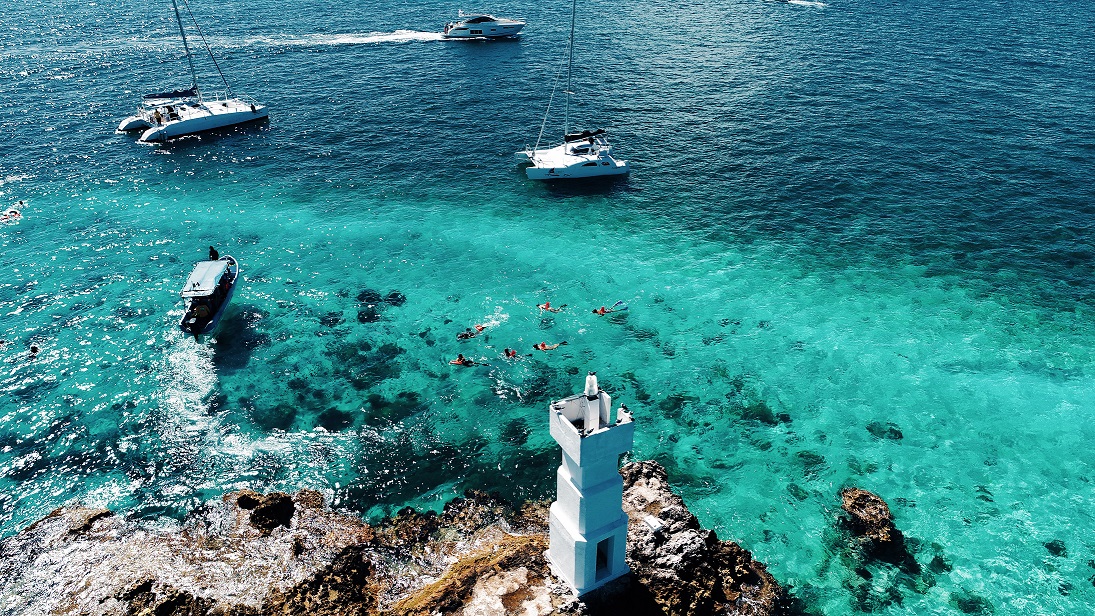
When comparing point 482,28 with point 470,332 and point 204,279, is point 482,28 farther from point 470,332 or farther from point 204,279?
point 470,332

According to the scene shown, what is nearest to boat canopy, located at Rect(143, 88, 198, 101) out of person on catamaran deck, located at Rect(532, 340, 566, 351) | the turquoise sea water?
the turquoise sea water

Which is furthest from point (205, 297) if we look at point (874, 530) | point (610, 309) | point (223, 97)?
point (223, 97)

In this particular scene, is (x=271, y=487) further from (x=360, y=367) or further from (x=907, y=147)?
(x=907, y=147)

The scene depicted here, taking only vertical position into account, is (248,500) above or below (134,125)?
below

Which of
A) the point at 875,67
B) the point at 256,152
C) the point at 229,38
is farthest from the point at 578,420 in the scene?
the point at 229,38

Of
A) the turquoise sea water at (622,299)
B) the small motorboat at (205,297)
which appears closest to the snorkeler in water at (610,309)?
the turquoise sea water at (622,299)

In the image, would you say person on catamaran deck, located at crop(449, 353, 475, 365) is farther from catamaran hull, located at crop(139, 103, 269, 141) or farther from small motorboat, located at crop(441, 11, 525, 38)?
small motorboat, located at crop(441, 11, 525, 38)

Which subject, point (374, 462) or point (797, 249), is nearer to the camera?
point (374, 462)

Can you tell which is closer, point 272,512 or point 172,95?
point 272,512
